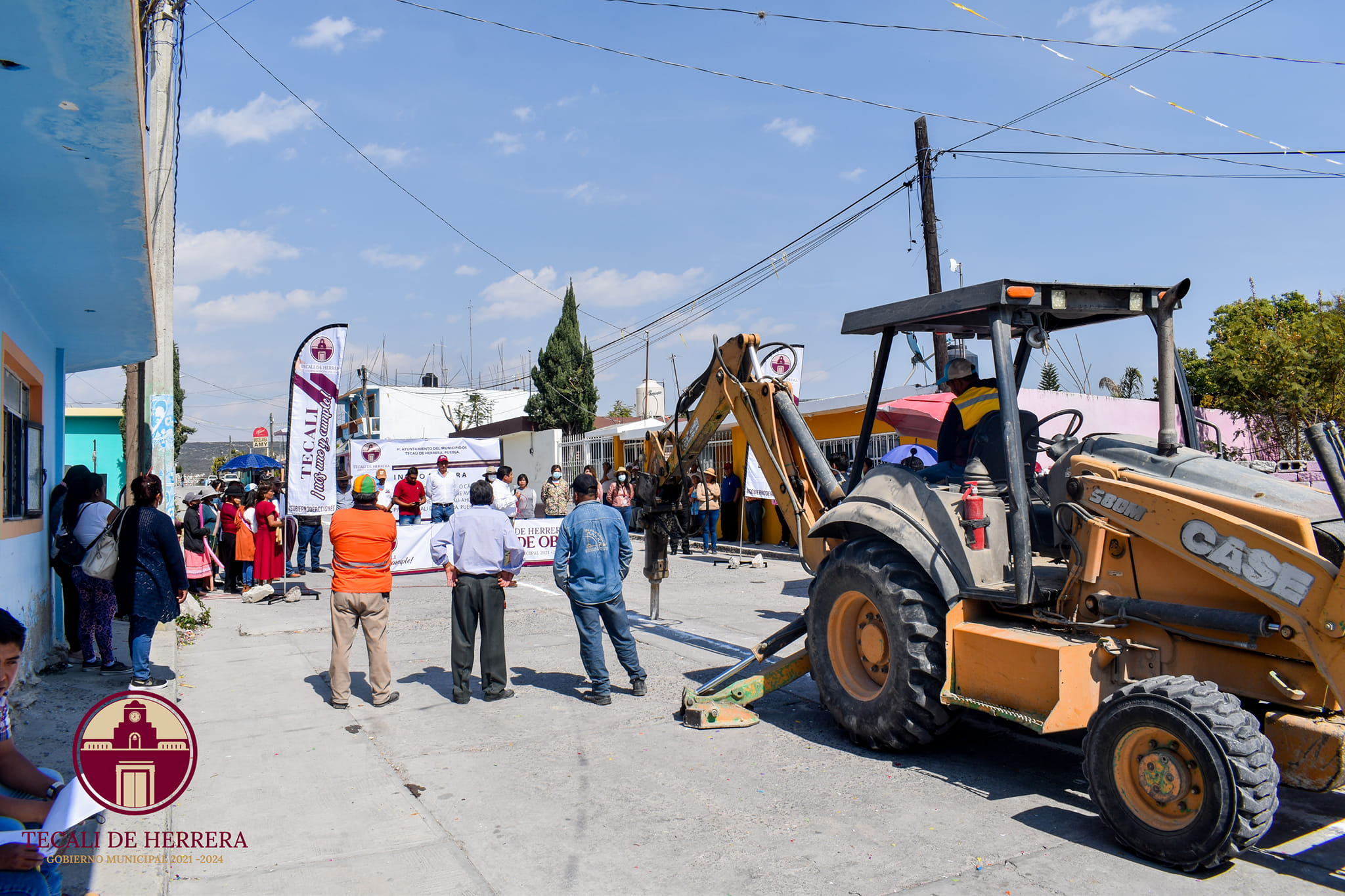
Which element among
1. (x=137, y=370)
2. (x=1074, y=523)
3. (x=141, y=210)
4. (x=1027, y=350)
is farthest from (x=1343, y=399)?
(x=137, y=370)

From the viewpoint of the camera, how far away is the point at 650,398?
4872cm

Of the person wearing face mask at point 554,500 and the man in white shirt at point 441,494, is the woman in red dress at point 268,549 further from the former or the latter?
the person wearing face mask at point 554,500

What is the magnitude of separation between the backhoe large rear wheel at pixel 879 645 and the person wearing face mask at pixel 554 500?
1213 cm

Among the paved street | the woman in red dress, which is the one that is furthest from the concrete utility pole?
the paved street

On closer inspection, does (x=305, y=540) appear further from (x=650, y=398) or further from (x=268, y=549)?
(x=650, y=398)

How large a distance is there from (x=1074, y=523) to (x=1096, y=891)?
1.91 m

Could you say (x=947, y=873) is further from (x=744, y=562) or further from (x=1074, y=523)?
(x=744, y=562)

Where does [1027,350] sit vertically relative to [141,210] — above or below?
below

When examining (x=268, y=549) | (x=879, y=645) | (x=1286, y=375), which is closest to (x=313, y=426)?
(x=268, y=549)

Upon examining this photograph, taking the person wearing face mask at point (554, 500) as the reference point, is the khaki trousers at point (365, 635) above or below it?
below

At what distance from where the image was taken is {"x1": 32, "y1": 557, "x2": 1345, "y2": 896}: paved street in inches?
158

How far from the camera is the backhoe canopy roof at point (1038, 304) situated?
521 cm

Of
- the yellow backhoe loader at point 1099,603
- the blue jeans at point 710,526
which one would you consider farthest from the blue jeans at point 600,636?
the blue jeans at point 710,526

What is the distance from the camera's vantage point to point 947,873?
4004 millimetres
